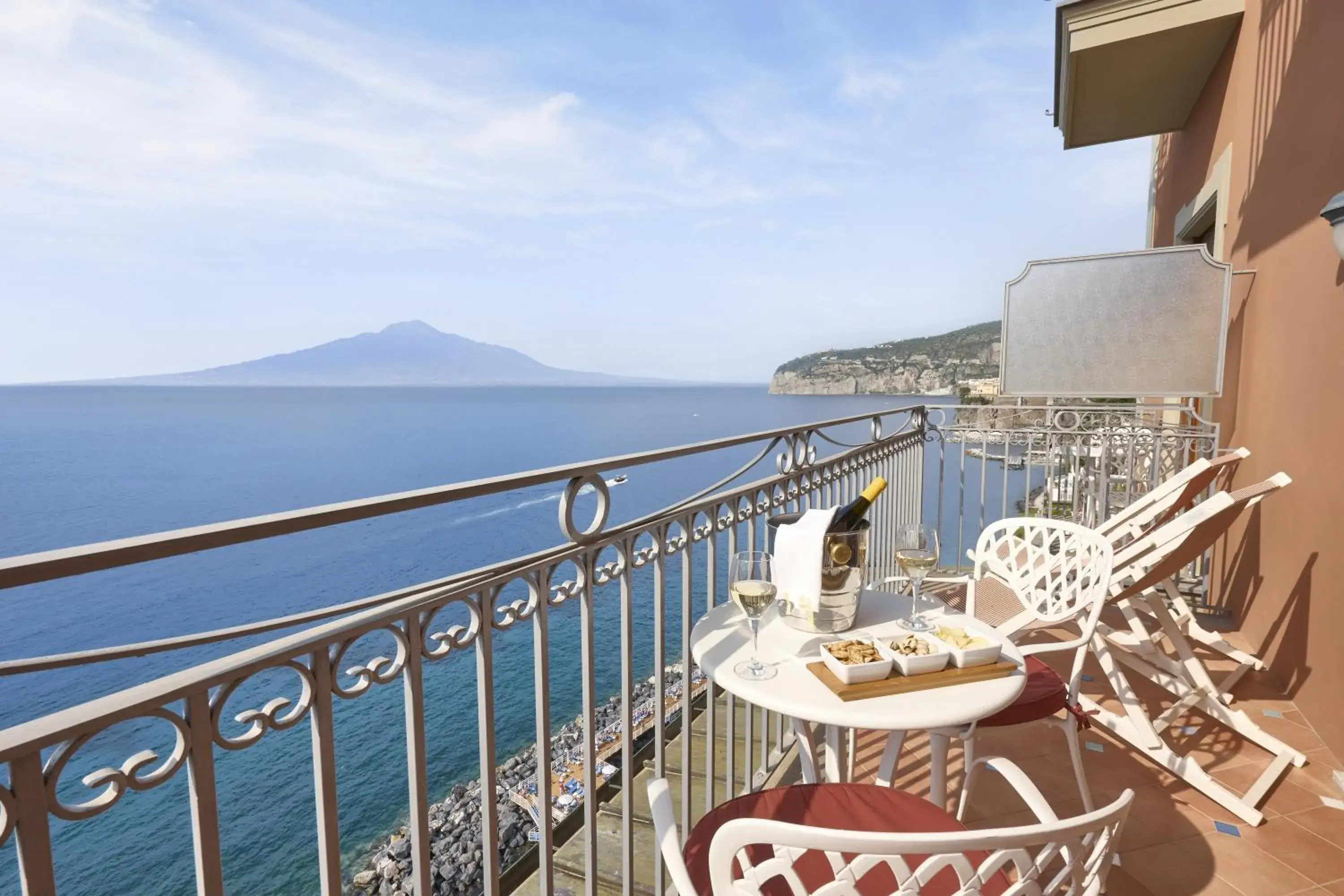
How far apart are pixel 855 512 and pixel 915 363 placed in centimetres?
3189

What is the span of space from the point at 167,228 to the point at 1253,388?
83552mm

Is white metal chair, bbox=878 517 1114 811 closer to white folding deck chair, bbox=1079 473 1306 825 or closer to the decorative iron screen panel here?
white folding deck chair, bbox=1079 473 1306 825

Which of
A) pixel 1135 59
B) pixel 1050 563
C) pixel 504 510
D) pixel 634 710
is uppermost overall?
pixel 1135 59

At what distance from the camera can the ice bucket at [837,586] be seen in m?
1.64

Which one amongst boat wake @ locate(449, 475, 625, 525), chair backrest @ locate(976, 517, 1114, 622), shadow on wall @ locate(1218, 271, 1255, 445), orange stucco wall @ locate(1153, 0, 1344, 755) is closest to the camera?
chair backrest @ locate(976, 517, 1114, 622)

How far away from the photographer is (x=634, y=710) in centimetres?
343

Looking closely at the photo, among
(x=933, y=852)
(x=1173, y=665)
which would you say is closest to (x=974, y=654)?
(x=933, y=852)

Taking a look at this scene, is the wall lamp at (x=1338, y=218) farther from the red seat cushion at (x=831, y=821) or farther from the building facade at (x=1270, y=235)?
the red seat cushion at (x=831, y=821)

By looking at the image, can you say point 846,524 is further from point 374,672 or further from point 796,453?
point 374,672

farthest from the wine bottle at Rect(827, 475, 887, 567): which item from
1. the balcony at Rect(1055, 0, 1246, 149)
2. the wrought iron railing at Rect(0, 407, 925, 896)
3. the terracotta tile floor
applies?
the balcony at Rect(1055, 0, 1246, 149)

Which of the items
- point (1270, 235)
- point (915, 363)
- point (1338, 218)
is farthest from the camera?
point (915, 363)

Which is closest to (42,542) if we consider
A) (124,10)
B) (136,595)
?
(136,595)

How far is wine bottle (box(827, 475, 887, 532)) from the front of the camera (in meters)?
1.67

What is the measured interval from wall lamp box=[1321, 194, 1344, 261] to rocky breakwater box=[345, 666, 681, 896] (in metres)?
7.52
